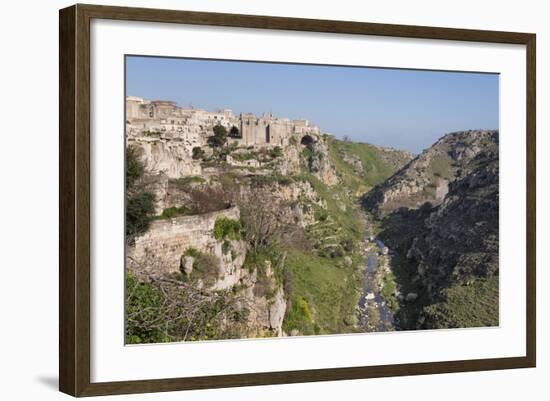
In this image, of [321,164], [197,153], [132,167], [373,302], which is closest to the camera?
[132,167]

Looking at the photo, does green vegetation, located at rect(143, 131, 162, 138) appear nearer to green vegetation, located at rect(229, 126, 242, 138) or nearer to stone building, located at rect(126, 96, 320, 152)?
stone building, located at rect(126, 96, 320, 152)

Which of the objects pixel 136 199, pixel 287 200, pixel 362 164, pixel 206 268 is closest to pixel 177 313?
pixel 206 268

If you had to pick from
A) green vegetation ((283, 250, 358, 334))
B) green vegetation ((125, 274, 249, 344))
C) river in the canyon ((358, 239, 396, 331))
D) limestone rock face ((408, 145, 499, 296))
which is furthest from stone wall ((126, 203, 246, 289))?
limestone rock face ((408, 145, 499, 296))

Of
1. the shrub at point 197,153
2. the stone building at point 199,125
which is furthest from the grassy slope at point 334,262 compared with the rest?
the shrub at point 197,153

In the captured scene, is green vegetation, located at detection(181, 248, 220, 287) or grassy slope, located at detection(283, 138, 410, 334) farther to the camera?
grassy slope, located at detection(283, 138, 410, 334)

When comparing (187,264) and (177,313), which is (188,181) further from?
(177,313)

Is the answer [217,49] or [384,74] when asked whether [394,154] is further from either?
[217,49]

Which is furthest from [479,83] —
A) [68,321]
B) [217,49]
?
[68,321]
